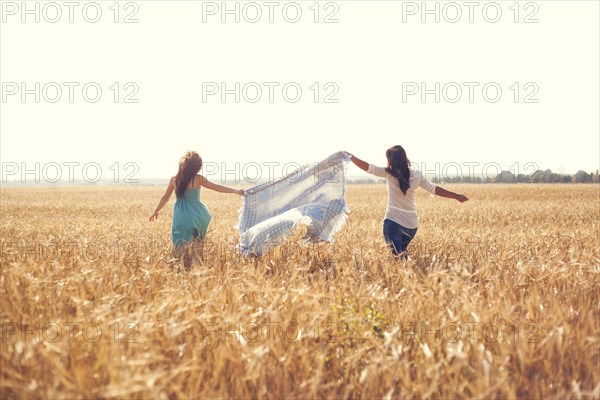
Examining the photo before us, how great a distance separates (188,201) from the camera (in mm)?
6289

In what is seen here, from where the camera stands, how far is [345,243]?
6691mm

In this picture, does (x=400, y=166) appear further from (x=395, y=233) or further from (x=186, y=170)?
(x=186, y=170)

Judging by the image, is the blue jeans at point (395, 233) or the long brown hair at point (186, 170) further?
the long brown hair at point (186, 170)

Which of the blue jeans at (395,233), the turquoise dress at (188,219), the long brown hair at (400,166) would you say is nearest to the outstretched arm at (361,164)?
the long brown hair at (400,166)

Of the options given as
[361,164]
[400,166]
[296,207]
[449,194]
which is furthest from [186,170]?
[449,194]

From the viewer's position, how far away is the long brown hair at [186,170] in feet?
20.3

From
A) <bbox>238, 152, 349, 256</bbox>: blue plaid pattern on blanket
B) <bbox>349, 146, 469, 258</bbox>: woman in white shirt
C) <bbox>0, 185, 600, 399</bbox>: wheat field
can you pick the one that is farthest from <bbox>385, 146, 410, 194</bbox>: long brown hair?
<bbox>0, 185, 600, 399</bbox>: wheat field

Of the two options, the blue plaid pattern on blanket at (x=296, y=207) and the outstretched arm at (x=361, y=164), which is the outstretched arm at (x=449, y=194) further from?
the blue plaid pattern on blanket at (x=296, y=207)

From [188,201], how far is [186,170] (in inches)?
16.9

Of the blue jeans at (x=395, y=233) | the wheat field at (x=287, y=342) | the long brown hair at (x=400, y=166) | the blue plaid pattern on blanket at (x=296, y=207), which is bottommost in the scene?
the wheat field at (x=287, y=342)

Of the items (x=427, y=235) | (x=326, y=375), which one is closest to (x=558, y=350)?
(x=326, y=375)

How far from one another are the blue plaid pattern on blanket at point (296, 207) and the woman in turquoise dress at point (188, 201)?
0.36 meters

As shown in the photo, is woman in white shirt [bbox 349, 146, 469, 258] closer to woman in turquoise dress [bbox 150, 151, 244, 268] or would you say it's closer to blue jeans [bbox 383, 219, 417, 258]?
blue jeans [bbox 383, 219, 417, 258]

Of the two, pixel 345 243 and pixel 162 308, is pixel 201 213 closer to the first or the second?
pixel 345 243
